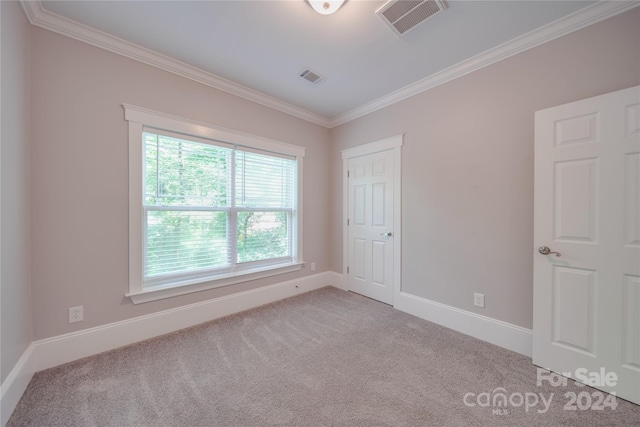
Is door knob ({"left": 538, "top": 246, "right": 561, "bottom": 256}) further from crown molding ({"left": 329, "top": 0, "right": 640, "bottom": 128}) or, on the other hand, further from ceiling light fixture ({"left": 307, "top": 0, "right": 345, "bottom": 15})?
ceiling light fixture ({"left": 307, "top": 0, "right": 345, "bottom": 15})

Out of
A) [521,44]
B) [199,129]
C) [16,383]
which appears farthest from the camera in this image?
[199,129]

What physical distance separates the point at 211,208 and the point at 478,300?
9.65ft

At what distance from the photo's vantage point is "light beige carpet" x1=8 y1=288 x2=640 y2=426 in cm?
140

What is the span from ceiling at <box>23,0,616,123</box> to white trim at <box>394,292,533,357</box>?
252 cm

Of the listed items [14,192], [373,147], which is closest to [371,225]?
[373,147]

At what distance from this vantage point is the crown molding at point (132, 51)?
1.77 metres

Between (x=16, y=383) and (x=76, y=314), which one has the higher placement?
(x=76, y=314)

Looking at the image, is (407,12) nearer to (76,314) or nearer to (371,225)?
(371,225)

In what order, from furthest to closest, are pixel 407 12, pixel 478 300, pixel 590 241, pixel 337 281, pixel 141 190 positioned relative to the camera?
1. pixel 337 281
2. pixel 478 300
3. pixel 141 190
4. pixel 407 12
5. pixel 590 241

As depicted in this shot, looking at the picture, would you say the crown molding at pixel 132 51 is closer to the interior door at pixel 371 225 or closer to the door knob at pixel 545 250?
the interior door at pixel 371 225

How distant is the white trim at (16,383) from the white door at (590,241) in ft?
11.6

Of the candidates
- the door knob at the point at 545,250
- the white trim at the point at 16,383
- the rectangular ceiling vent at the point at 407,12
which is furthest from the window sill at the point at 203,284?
the rectangular ceiling vent at the point at 407,12

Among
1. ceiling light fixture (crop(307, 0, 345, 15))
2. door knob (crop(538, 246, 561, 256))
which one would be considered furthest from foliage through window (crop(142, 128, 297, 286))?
door knob (crop(538, 246, 561, 256))

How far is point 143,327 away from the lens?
221 centimetres
